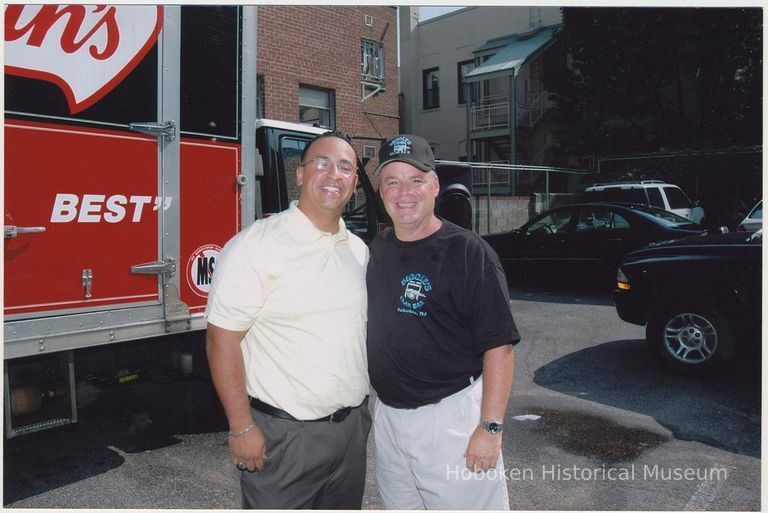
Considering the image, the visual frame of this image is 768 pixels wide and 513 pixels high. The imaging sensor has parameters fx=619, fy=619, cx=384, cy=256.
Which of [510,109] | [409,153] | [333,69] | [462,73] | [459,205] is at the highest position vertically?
[462,73]

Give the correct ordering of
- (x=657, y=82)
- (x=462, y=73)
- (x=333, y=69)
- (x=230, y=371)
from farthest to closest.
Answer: (x=462, y=73) → (x=657, y=82) → (x=333, y=69) → (x=230, y=371)

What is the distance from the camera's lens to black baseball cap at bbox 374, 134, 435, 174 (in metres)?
2.33

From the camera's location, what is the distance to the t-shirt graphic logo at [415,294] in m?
2.20

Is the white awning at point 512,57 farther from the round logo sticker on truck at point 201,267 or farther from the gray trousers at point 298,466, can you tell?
the gray trousers at point 298,466

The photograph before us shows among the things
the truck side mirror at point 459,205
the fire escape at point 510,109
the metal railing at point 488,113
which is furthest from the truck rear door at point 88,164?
the metal railing at point 488,113

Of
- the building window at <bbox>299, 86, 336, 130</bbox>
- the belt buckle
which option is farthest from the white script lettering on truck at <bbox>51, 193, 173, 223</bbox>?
the building window at <bbox>299, 86, 336, 130</bbox>

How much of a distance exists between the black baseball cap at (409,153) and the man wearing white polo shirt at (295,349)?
17cm

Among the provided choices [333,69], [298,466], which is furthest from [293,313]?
[333,69]

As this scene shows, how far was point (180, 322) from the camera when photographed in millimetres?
3537

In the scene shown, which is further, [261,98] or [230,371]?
[261,98]

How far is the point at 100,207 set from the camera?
3109mm

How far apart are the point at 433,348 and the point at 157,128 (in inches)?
80.2

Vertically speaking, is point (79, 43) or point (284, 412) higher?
point (79, 43)

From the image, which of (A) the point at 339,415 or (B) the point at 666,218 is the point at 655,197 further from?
(A) the point at 339,415
